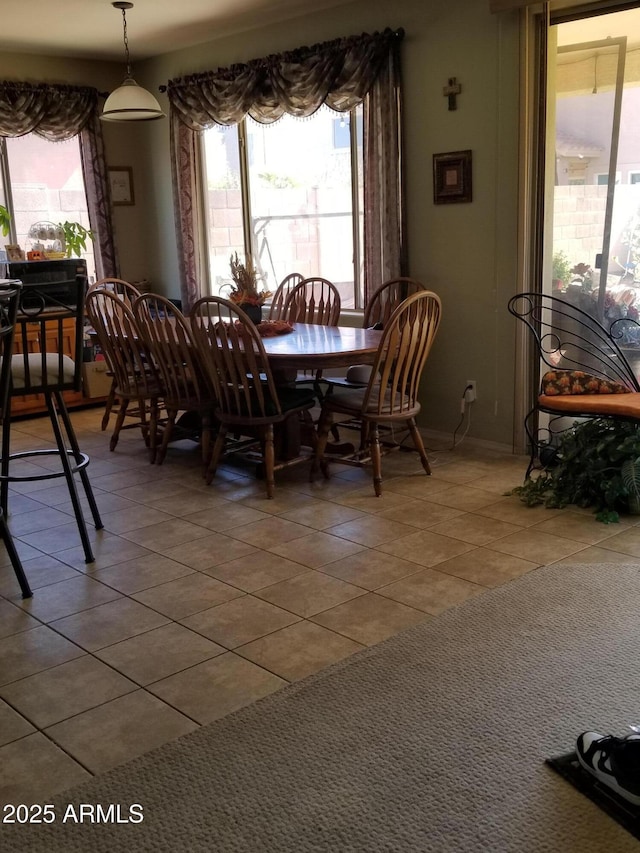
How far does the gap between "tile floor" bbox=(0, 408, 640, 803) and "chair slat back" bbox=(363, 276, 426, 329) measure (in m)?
0.86

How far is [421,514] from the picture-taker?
3775 millimetres

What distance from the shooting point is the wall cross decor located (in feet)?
15.1

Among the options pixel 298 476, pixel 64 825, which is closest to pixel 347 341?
pixel 298 476

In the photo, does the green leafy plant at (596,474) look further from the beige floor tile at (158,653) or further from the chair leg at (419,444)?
the beige floor tile at (158,653)

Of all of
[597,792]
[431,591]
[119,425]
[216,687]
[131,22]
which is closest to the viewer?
[597,792]

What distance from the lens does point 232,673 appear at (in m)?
2.45

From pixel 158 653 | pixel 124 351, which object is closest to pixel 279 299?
pixel 124 351

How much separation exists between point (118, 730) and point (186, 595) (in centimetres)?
84

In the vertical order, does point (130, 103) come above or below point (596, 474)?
above

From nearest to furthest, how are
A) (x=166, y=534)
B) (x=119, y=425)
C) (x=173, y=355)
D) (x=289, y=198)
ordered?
(x=166, y=534)
(x=173, y=355)
(x=119, y=425)
(x=289, y=198)

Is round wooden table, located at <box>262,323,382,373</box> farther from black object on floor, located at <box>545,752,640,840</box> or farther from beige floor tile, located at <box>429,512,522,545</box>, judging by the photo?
black object on floor, located at <box>545,752,640,840</box>

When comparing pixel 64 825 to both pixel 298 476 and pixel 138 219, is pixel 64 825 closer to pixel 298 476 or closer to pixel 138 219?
pixel 298 476

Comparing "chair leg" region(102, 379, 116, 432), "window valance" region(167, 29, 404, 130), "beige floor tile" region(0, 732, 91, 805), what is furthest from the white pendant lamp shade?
"beige floor tile" region(0, 732, 91, 805)

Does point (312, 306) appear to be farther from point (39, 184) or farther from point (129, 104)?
point (39, 184)
